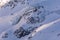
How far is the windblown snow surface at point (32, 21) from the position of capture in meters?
8.95

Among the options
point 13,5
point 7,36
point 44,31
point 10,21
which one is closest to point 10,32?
point 7,36

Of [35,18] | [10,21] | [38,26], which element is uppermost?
[10,21]

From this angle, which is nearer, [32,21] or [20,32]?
[20,32]

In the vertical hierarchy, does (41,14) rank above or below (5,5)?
below

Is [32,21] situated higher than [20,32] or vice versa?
[32,21]

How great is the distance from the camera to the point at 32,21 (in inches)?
395

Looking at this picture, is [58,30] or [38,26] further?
[38,26]

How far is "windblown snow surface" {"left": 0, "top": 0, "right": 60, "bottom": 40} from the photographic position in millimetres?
8945

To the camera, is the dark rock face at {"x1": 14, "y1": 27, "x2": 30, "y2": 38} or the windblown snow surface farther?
the dark rock face at {"x1": 14, "y1": 27, "x2": 30, "y2": 38}

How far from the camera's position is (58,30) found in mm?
8758

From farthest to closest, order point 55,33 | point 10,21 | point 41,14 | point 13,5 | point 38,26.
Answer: point 13,5
point 10,21
point 41,14
point 38,26
point 55,33

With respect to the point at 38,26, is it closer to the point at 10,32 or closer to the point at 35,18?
the point at 35,18

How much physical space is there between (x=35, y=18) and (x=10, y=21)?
141cm

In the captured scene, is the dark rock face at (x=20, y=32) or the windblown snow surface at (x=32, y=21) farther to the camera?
the dark rock face at (x=20, y=32)
